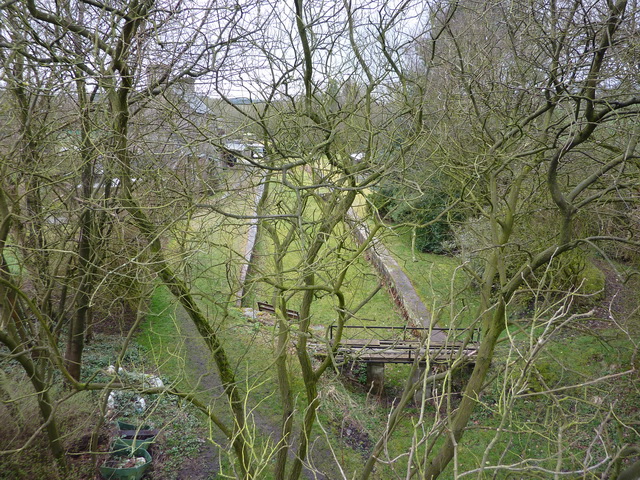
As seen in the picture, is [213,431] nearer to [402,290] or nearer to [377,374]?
[377,374]

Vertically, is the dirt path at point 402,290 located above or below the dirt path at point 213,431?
above

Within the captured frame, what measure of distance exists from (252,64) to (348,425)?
7551 millimetres

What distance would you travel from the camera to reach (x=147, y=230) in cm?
655

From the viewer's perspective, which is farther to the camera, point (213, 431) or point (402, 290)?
point (402, 290)

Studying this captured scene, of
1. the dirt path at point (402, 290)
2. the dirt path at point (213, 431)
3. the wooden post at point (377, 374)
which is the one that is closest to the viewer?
the dirt path at point (213, 431)

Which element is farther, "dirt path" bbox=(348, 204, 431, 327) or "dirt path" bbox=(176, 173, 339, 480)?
"dirt path" bbox=(348, 204, 431, 327)

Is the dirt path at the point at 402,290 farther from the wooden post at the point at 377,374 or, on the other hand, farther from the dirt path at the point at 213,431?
the dirt path at the point at 213,431

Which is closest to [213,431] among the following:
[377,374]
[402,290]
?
[377,374]

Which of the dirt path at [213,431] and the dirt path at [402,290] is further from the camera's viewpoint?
the dirt path at [402,290]

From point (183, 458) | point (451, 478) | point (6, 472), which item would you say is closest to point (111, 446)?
point (183, 458)

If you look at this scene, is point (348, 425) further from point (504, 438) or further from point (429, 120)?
point (429, 120)

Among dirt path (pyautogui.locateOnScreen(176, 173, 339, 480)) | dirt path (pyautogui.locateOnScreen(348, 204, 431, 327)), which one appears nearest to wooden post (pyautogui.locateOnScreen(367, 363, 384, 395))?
dirt path (pyautogui.locateOnScreen(348, 204, 431, 327))

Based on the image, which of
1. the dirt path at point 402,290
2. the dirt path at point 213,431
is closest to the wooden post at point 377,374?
the dirt path at point 402,290

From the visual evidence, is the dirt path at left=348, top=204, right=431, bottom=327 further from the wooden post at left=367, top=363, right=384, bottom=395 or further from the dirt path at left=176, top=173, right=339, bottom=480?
the dirt path at left=176, top=173, right=339, bottom=480
